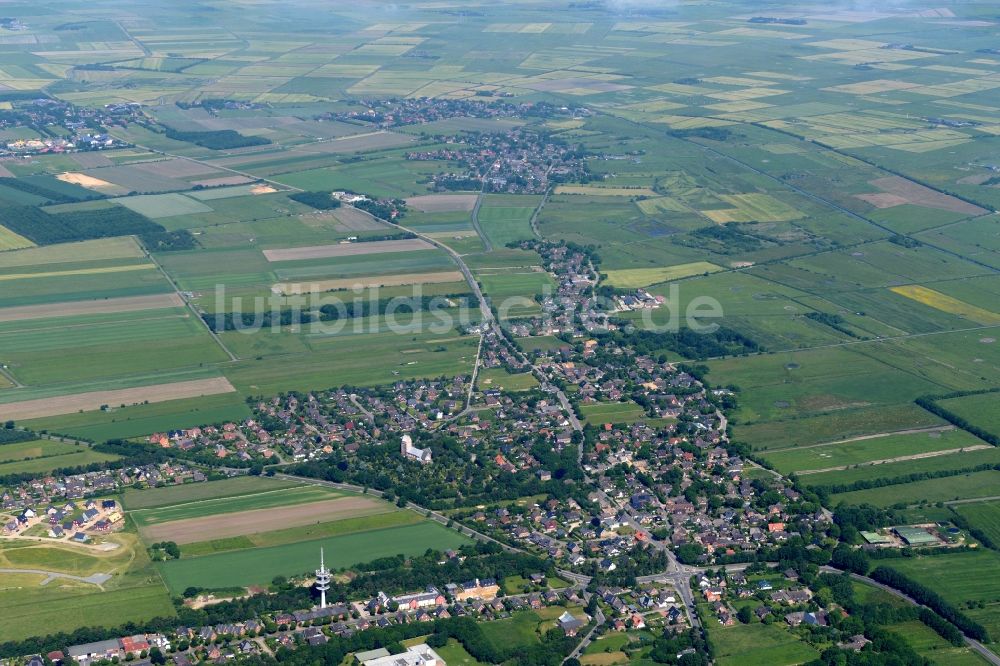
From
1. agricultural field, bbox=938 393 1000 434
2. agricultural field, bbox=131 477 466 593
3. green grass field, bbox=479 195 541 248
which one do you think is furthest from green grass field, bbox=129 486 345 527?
green grass field, bbox=479 195 541 248

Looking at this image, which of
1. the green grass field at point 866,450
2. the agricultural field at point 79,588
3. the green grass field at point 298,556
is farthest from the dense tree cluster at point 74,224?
the green grass field at point 866,450

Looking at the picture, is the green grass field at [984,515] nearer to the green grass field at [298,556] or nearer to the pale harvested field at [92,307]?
the green grass field at [298,556]

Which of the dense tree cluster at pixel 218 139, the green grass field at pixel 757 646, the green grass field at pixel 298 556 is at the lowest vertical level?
the green grass field at pixel 757 646

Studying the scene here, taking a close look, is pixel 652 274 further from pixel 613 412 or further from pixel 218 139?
pixel 218 139

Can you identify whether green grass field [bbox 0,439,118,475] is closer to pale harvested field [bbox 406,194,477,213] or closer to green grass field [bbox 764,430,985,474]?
green grass field [bbox 764,430,985,474]

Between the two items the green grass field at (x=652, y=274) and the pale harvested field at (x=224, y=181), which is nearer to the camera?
the green grass field at (x=652, y=274)

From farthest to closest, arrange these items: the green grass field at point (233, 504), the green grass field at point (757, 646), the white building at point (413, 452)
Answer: the white building at point (413, 452) → the green grass field at point (233, 504) → the green grass field at point (757, 646)

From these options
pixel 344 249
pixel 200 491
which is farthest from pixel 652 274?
pixel 200 491
